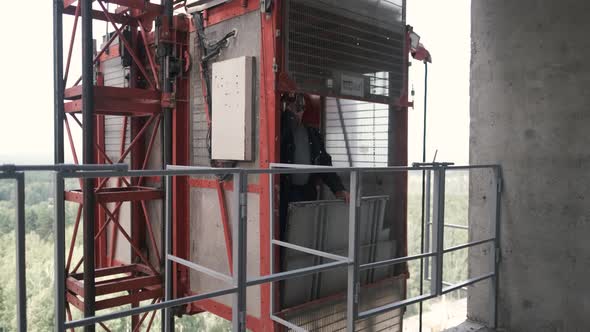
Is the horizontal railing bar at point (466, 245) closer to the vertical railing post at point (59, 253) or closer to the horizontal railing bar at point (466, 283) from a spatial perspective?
the horizontal railing bar at point (466, 283)

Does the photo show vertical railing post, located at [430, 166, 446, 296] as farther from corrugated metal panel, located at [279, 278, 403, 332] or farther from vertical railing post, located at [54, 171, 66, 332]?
vertical railing post, located at [54, 171, 66, 332]

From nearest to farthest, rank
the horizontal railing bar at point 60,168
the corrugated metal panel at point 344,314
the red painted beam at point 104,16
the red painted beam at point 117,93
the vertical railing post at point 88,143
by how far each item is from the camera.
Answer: the horizontal railing bar at point 60,168, the corrugated metal panel at point 344,314, the vertical railing post at point 88,143, the red painted beam at point 117,93, the red painted beam at point 104,16

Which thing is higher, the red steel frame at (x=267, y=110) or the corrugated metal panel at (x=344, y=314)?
the red steel frame at (x=267, y=110)

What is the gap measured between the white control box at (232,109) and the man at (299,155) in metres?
0.41

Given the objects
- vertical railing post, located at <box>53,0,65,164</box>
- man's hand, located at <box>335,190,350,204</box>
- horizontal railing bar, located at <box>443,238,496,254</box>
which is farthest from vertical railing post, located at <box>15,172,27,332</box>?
vertical railing post, located at <box>53,0,65,164</box>

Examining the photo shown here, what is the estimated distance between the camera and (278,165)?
165 inches

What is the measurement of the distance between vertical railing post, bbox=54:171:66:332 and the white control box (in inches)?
101

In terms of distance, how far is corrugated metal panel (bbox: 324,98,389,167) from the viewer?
5.43 m

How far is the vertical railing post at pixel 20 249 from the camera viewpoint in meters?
2.01

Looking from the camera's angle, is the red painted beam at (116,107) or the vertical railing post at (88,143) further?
the red painted beam at (116,107)

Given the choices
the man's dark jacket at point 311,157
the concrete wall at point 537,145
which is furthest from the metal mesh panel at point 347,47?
the concrete wall at point 537,145

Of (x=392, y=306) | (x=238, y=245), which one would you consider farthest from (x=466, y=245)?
(x=238, y=245)

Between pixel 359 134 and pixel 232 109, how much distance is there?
1610 millimetres

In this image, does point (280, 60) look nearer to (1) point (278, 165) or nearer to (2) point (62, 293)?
(1) point (278, 165)
